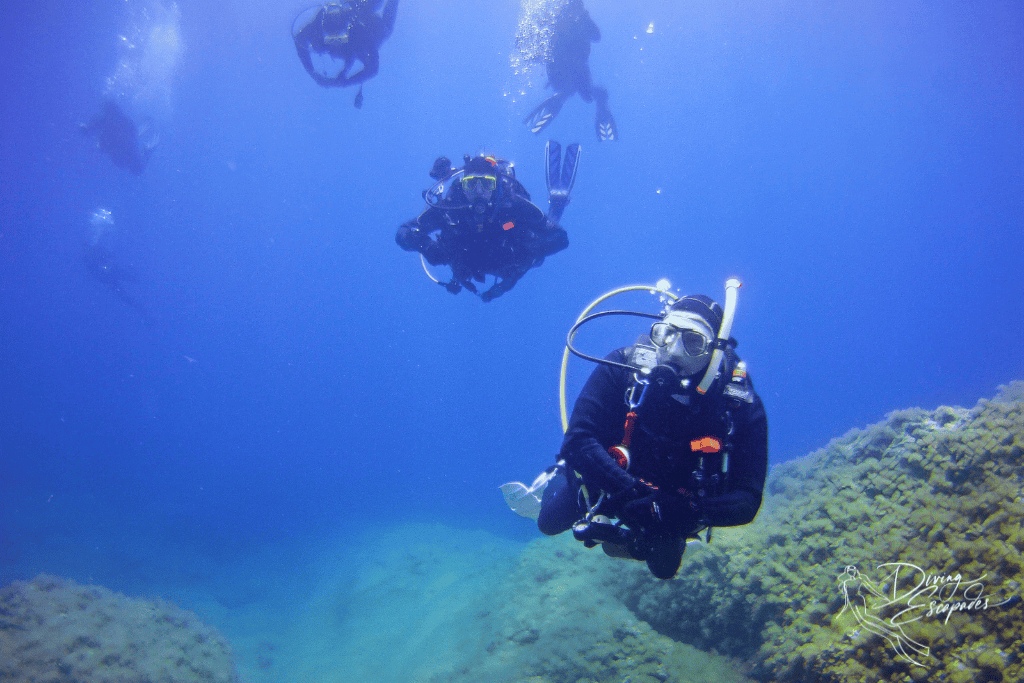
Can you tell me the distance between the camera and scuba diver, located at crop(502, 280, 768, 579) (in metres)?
2.72

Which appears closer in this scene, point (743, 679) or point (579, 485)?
point (579, 485)

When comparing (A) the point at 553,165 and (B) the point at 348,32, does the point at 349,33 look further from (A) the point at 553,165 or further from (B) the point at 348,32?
(A) the point at 553,165

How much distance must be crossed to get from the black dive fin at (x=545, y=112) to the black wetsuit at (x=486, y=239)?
25.6ft

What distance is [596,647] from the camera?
5.37m

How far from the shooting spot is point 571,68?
14820 mm

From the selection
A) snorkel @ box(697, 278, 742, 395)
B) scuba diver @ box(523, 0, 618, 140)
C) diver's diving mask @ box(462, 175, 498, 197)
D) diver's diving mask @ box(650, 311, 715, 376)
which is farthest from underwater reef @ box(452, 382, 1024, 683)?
scuba diver @ box(523, 0, 618, 140)

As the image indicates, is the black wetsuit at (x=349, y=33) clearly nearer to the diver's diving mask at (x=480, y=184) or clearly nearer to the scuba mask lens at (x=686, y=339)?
the diver's diving mask at (x=480, y=184)

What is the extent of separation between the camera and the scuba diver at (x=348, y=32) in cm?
1009

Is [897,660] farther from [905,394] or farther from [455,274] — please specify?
[905,394]

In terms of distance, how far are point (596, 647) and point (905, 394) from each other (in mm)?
81071

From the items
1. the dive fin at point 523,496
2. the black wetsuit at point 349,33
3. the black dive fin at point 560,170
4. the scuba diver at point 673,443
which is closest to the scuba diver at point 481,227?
the black dive fin at point 560,170

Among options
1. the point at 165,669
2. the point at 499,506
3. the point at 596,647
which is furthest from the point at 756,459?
the point at 499,506

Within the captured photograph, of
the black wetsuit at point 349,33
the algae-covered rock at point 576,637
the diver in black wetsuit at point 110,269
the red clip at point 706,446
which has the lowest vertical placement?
the algae-covered rock at point 576,637

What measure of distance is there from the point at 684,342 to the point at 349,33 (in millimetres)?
11866
